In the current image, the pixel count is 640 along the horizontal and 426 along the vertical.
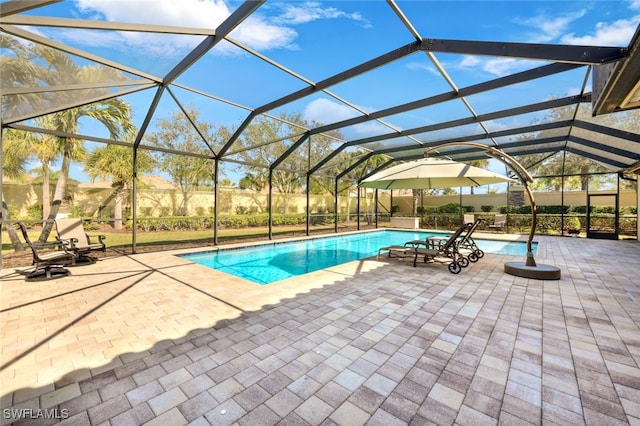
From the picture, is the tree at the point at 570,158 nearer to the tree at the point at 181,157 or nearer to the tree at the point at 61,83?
the tree at the point at 61,83

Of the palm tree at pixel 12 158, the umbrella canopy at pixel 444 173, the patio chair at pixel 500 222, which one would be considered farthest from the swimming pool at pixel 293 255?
the palm tree at pixel 12 158

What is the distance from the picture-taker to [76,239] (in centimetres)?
641

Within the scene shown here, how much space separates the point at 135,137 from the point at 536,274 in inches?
416

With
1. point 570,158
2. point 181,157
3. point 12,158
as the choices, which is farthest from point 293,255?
point 570,158

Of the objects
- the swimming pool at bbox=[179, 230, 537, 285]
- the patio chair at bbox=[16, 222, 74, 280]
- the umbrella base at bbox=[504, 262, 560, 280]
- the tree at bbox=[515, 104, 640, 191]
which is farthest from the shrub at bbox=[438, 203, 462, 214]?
the patio chair at bbox=[16, 222, 74, 280]

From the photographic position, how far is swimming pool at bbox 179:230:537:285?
24.7ft

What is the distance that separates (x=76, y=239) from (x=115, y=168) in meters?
9.06

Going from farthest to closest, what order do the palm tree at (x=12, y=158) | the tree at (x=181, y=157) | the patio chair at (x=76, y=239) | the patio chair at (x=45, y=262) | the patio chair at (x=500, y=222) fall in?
the patio chair at (x=500, y=222)
the tree at (x=181, y=157)
the palm tree at (x=12, y=158)
the patio chair at (x=76, y=239)
the patio chair at (x=45, y=262)

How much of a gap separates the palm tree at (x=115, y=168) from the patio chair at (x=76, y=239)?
7435 millimetres

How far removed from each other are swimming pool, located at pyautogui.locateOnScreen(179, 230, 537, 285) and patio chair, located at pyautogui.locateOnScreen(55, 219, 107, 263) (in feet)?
7.66

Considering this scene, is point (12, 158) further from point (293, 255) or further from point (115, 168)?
point (293, 255)

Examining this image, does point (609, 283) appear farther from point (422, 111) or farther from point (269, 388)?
point (269, 388)

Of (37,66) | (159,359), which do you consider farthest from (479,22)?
(37,66)

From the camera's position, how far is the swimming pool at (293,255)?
297 inches
